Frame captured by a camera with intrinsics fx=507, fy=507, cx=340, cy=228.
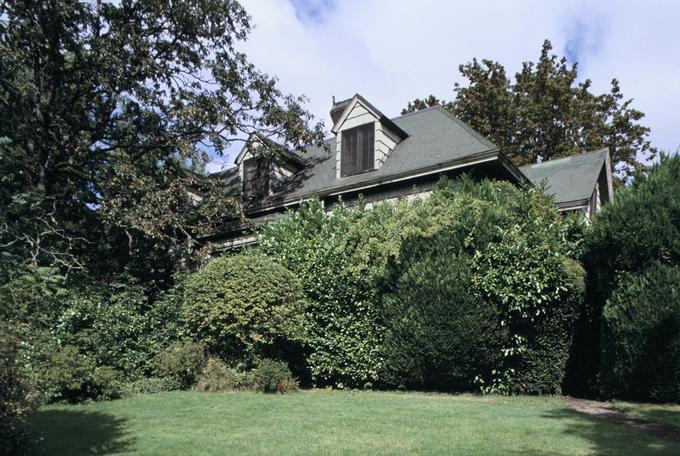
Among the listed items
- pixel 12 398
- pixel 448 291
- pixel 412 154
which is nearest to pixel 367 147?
pixel 412 154

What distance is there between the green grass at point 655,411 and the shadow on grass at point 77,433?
23.3 ft

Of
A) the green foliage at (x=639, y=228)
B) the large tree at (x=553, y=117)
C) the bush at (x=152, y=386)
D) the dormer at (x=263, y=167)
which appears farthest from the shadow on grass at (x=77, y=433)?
the large tree at (x=553, y=117)

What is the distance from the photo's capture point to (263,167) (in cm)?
1902

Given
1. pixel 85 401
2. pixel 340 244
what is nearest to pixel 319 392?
pixel 340 244

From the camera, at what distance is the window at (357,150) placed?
1650cm

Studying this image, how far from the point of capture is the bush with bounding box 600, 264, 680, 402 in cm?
807

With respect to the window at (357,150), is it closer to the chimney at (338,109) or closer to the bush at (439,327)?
the chimney at (338,109)

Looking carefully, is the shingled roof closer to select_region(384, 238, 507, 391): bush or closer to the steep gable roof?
the steep gable roof

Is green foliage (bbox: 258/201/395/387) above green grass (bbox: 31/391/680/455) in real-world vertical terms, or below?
above

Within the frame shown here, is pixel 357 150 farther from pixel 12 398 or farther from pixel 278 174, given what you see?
pixel 12 398

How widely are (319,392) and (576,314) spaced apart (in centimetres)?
542

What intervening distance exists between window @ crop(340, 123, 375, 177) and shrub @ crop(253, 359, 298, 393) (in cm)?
779

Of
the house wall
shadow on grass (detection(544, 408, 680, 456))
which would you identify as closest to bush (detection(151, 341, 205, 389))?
shadow on grass (detection(544, 408, 680, 456))

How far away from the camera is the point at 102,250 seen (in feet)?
56.9
